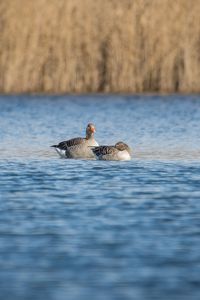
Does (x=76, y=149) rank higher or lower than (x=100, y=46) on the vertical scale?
lower

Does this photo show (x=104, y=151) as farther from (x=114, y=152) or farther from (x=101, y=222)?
(x=101, y=222)

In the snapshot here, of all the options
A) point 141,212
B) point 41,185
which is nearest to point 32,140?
point 41,185

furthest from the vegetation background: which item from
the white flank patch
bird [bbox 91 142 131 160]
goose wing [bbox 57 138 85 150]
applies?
bird [bbox 91 142 131 160]

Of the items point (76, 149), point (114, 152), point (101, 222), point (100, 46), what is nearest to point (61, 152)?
point (76, 149)

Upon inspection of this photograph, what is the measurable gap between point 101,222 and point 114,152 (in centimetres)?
587

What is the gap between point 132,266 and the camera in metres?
7.86

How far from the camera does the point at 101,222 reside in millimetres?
9844

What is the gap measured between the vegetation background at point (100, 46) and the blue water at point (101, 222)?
36.2 ft

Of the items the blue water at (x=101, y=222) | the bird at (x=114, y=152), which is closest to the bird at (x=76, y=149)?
the blue water at (x=101, y=222)

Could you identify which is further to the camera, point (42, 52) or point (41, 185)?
point (42, 52)

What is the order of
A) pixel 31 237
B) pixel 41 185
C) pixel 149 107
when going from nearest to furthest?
1. pixel 31 237
2. pixel 41 185
3. pixel 149 107

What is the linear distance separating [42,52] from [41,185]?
19.7m

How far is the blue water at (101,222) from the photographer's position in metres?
7.36

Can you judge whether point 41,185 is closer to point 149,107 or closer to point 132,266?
point 132,266
